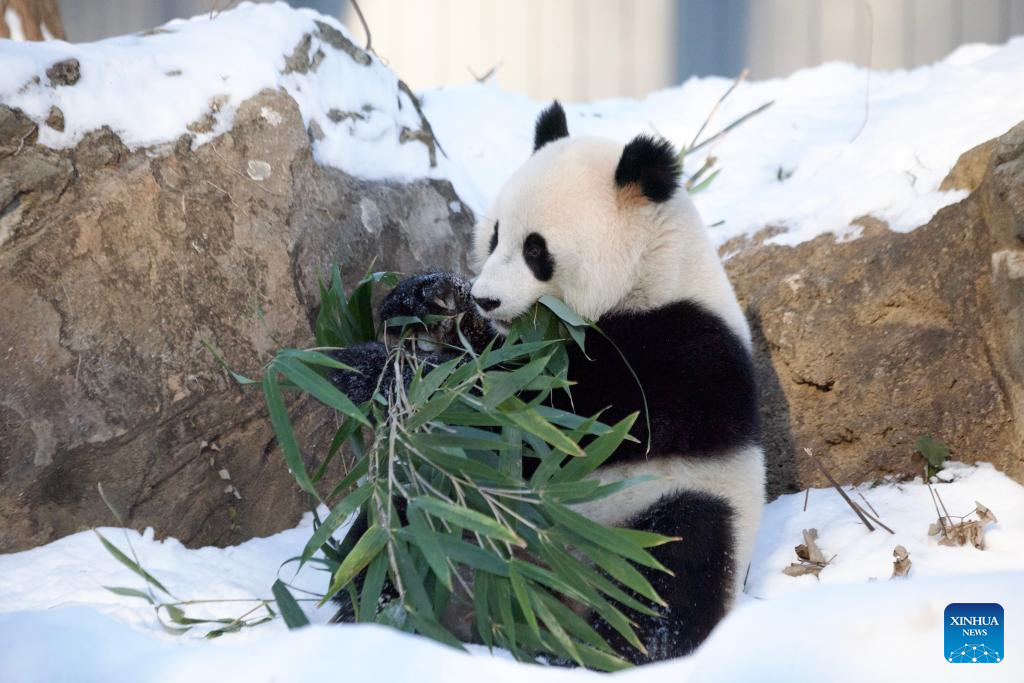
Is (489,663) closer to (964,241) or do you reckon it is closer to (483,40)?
(964,241)

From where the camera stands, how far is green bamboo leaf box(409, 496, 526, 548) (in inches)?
71.7

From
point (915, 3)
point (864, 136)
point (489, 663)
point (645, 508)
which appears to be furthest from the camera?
point (915, 3)

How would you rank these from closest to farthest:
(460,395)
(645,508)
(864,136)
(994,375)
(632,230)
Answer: (460,395)
(645,508)
(632,230)
(994,375)
(864,136)

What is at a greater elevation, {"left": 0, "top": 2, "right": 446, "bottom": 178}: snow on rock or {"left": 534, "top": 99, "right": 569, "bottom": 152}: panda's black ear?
{"left": 0, "top": 2, "right": 446, "bottom": 178}: snow on rock

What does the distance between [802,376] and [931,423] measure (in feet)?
1.42

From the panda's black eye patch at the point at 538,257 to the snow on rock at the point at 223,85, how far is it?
36.8 inches

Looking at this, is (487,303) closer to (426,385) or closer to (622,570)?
(426,385)

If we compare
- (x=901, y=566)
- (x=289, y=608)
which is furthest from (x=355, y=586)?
(x=901, y=566)

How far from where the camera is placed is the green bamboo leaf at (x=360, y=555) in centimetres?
189

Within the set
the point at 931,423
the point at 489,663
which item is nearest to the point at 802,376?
the point at 931,423

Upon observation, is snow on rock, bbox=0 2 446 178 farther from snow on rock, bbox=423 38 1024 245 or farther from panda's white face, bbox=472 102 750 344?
panda's white face, bbox=472 102 750 344

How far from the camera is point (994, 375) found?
2.99 m

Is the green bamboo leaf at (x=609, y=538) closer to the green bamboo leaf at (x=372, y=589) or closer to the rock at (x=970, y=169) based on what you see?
the green bamboo leaf at (x=372, y=589)

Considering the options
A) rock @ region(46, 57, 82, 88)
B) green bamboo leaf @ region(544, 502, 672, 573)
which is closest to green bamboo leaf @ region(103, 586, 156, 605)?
green bamboo leaf @ region(544, 502, 672, 573)
